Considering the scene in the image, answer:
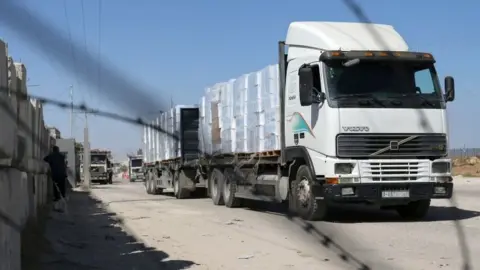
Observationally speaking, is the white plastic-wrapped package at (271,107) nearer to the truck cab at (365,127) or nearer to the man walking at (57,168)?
the truck cab at (365,127)

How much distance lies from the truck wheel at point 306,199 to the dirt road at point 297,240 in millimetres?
255

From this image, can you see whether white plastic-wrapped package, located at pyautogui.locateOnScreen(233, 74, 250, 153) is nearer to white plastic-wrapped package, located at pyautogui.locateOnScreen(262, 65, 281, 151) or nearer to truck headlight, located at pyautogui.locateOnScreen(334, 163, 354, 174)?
white plastic-wrapped package, located at pyautogui.locateOnScreen(262, 65, 281, 151)

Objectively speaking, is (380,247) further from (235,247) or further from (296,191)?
(296,191)

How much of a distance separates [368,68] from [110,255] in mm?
5953

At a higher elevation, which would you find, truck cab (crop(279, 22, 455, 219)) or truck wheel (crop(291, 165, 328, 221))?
truck cab (crop(279, 22, 455, 219))

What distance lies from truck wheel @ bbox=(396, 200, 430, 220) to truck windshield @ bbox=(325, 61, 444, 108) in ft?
7.85

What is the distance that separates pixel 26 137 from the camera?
780 centimetres

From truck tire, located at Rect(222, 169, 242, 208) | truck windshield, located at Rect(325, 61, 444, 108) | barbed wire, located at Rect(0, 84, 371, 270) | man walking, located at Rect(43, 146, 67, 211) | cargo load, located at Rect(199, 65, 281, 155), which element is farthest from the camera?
truck tire, located at Rect(222, 169, 242, 208)

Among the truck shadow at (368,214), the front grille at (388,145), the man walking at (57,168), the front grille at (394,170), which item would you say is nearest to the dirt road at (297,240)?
the truck shadow at (368,214)

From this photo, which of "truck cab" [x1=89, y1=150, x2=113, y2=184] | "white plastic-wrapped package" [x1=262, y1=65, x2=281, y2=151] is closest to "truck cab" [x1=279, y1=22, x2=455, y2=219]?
"white plastic-wrapped package" [x1=262, y1=65, x2=281, y2=151]

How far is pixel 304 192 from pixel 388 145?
2039 mm

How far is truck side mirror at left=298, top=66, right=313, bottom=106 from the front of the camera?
40.3 ft

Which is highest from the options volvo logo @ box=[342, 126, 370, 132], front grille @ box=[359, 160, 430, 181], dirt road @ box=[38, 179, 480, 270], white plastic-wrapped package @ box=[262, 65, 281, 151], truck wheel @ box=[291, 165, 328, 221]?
white plastic-wrapped package @ box=[262, 65, 281, 151]

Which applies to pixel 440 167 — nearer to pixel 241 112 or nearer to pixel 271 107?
pixel 271 107
